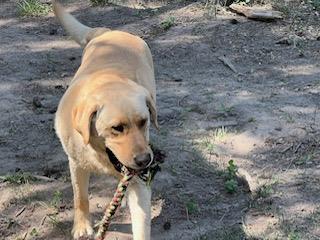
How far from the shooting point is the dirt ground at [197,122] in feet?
13.6

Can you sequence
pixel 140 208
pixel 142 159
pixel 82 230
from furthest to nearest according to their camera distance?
pixel 82 230 < pixel 140 208 < pixel 142 159

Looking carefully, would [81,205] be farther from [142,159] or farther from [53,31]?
[53,31]

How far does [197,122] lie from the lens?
17.4ft

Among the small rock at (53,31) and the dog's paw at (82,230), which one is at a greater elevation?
the dog's paw at (82,230)

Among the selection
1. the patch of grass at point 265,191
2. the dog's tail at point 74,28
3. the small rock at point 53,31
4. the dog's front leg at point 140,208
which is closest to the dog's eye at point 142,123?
the dog's front leg at point 140,208

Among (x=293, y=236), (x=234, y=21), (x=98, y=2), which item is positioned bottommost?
(x=98, y=2)

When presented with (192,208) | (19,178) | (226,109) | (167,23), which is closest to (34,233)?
(19,178)

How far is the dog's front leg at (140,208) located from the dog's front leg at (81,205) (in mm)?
441

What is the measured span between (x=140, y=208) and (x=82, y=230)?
553mm

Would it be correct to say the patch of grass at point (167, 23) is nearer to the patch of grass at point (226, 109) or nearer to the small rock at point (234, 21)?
the small rock at point (234, 21)

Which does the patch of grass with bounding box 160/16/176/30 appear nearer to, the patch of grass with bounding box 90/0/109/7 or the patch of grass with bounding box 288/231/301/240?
the patch of grass with bounding box 90/0/109/7

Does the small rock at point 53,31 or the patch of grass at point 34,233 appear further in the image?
the small rock at point 53,31

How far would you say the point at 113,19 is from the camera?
754cm

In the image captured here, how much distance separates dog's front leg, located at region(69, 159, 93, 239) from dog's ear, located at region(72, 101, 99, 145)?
62 centimetres
